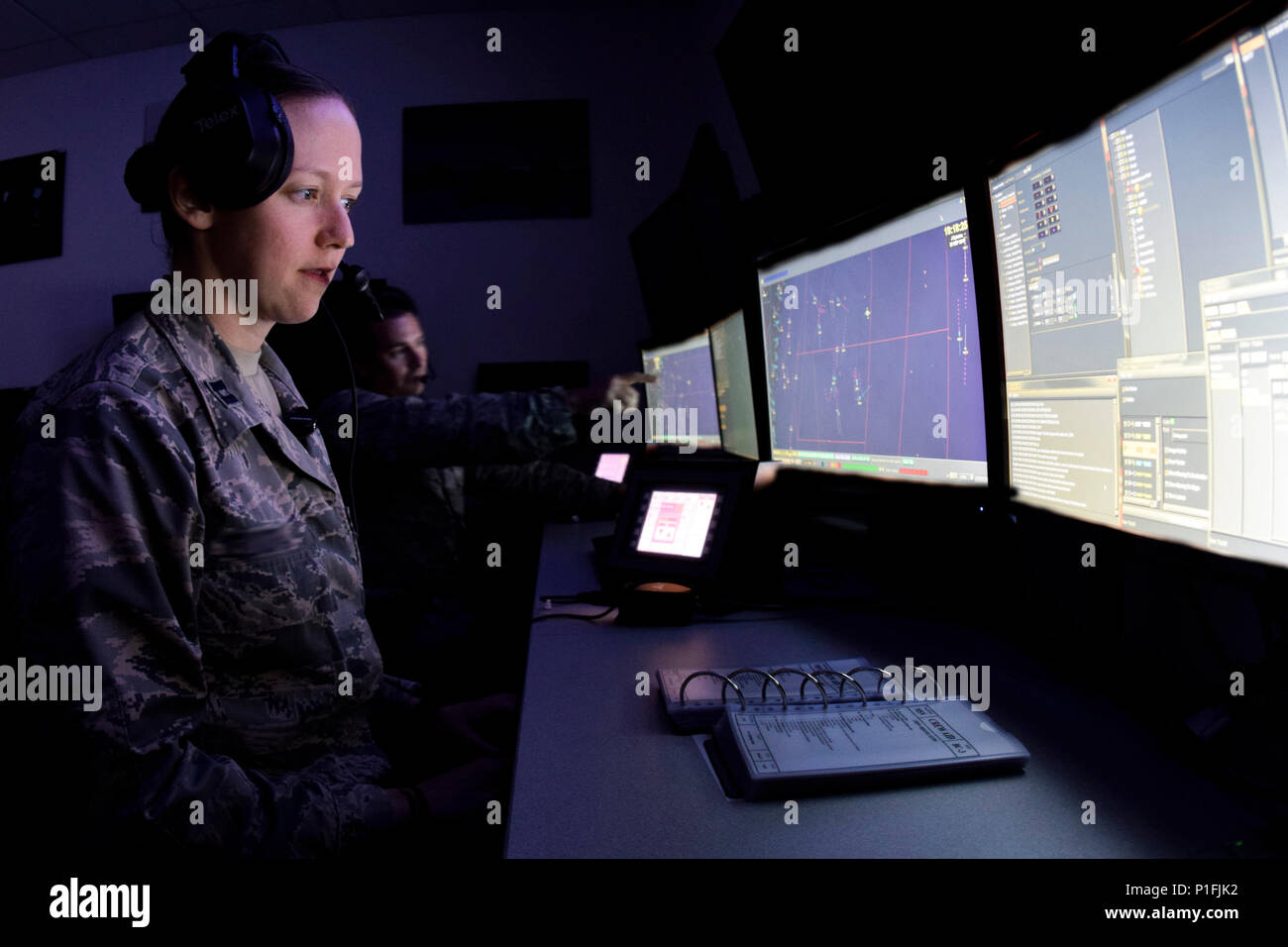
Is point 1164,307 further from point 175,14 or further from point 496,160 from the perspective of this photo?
point 175,14

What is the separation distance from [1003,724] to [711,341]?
1334 mm

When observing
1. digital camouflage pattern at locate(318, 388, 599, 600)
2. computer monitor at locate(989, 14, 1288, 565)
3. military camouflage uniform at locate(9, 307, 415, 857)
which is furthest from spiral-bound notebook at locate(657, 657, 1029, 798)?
digital camouflage pattern at locate(318, 388, 599, 600)

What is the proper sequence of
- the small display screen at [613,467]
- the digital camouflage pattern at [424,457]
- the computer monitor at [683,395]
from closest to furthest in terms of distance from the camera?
the digital camouflage pattern at [424,457] < the computer monitor at [683,395] < the small display screen at [613,467]

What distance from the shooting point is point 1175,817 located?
1.68 ft

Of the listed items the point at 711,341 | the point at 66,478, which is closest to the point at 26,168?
the point at 711,341

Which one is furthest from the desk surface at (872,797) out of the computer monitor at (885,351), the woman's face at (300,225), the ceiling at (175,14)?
the ceiling at (175,14)

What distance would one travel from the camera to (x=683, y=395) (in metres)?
2.16

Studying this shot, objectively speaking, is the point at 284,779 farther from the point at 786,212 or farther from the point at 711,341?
the point at 786,212

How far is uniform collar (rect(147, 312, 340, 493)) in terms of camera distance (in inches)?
30.5

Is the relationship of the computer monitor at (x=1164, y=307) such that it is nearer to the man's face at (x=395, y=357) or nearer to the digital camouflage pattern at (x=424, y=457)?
the digital camouflage pattern at (x=424, y=457)

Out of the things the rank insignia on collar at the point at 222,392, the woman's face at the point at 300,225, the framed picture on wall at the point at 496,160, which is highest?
the framed picture on wall at the point at 496,160

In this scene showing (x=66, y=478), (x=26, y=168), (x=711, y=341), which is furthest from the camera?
(x=26, y=168)

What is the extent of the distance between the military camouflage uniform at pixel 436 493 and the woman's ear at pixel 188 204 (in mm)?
665

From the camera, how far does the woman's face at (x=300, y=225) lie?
849mm
